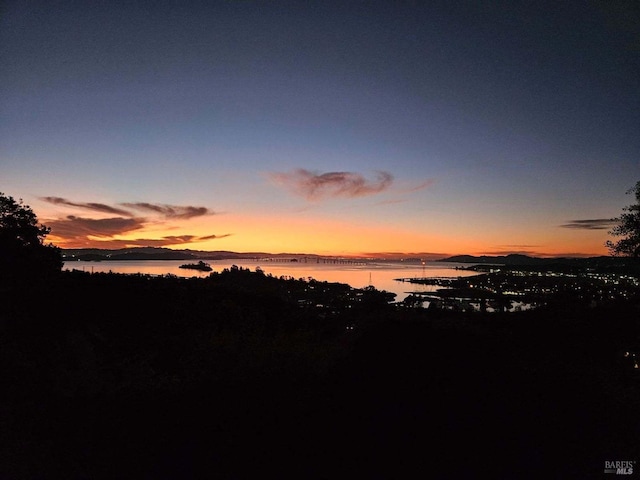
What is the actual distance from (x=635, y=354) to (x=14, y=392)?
14.2m

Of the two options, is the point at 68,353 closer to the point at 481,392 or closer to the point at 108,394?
the point at 108,394

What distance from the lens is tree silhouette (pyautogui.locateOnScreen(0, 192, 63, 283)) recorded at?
48.1ft

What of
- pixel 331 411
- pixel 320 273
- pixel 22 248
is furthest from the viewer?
pixel 320 273

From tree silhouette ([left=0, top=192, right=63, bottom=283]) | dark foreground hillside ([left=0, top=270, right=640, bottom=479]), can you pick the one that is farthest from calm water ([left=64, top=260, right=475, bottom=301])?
dark foreground hillside ([left=0, top=270, right=640, bottom=479])

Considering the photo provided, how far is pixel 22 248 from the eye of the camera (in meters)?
15.6

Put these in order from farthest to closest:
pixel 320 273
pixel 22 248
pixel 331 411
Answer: pixel 320 273 → pixel 22 248 → pixel 331 411

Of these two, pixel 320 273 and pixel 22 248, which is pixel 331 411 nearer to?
pixel 22 248

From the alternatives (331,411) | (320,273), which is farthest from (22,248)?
(320,273)

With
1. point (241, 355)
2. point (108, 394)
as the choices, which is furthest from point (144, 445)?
point (241, 355)

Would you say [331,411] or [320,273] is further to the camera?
[320,273]

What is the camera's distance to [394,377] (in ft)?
20.1

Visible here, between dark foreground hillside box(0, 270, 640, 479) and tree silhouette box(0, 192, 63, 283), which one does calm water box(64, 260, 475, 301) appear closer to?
tree silhouette box(0, 192, 63, 283)

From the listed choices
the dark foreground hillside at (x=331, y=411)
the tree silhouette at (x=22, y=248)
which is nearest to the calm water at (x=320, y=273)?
the tree silhouette at (x=22, y=248)

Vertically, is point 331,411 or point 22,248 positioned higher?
point 22,248
